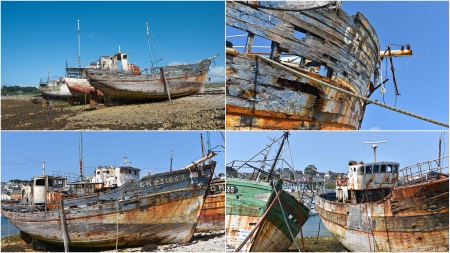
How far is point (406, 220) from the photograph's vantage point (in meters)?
11.0

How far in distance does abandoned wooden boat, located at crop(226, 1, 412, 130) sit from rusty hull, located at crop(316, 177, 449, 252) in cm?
418

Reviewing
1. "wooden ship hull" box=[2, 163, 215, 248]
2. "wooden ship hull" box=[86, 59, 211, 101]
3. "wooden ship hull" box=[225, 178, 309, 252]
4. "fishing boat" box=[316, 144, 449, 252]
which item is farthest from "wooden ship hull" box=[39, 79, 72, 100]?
"fishing boat" box=[316, 144, 449, 252]

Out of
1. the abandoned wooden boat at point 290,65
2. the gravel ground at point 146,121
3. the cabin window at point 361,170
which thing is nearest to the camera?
the abandoned wooden boat at point 290,65

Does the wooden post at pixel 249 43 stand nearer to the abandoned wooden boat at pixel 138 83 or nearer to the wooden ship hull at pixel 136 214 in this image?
the wooden ship hull at pixel 136 214

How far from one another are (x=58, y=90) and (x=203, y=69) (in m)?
13.5

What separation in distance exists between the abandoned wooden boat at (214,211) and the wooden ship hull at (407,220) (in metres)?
6.33

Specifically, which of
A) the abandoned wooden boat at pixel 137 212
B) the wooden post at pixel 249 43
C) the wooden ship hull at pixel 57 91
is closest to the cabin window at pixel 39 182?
the abandoned wooden boat at pixel 137 212

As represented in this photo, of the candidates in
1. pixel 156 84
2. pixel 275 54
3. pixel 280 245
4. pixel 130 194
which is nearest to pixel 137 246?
pixel 130 194

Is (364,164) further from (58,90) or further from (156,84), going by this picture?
(58,90)

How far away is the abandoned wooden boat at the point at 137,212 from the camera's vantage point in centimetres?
1198

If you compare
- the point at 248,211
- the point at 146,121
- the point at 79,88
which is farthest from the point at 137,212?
the point at 79,88

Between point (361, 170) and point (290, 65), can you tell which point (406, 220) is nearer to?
point (361, 170)

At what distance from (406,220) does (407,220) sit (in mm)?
29

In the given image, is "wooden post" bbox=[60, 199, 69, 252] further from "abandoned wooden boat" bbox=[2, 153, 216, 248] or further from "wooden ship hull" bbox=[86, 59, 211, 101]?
"wooden ship hull" bbox=[86, 59, 211, 101]
